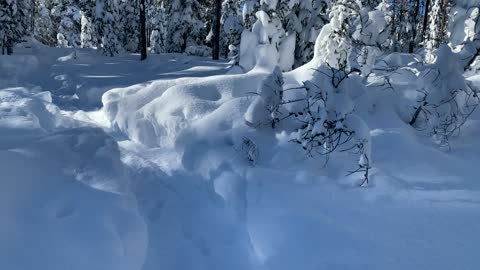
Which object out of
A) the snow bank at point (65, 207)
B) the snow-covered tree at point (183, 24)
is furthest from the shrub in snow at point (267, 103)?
the snow-covered tree at point (183, 24)

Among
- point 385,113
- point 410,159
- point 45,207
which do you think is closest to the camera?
point 45,207

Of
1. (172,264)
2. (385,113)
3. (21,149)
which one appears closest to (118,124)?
(21,149)

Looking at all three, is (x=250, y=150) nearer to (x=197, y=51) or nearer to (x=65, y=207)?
(x=65, y=207)

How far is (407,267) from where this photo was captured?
3.25 m

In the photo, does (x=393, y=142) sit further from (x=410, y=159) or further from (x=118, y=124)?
(x=118, y=124)

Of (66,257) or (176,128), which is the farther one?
(176,128)

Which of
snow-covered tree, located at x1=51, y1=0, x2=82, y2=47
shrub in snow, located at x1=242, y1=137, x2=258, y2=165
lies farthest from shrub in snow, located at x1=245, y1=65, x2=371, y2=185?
snow-covered tree, located at x1=51, y1=0, x2=82, y2=47

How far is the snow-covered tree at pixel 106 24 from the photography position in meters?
23.7

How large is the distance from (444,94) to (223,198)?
433 centimetres

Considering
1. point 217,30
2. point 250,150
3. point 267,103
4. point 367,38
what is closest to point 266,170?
point 250,150

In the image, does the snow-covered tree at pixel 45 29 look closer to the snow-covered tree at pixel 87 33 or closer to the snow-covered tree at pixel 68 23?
the snow-covered tree at pixel 68 23

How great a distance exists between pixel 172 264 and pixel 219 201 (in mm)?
1328

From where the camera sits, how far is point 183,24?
25469 millimetres

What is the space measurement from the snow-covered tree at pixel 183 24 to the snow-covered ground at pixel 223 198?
1857cm
